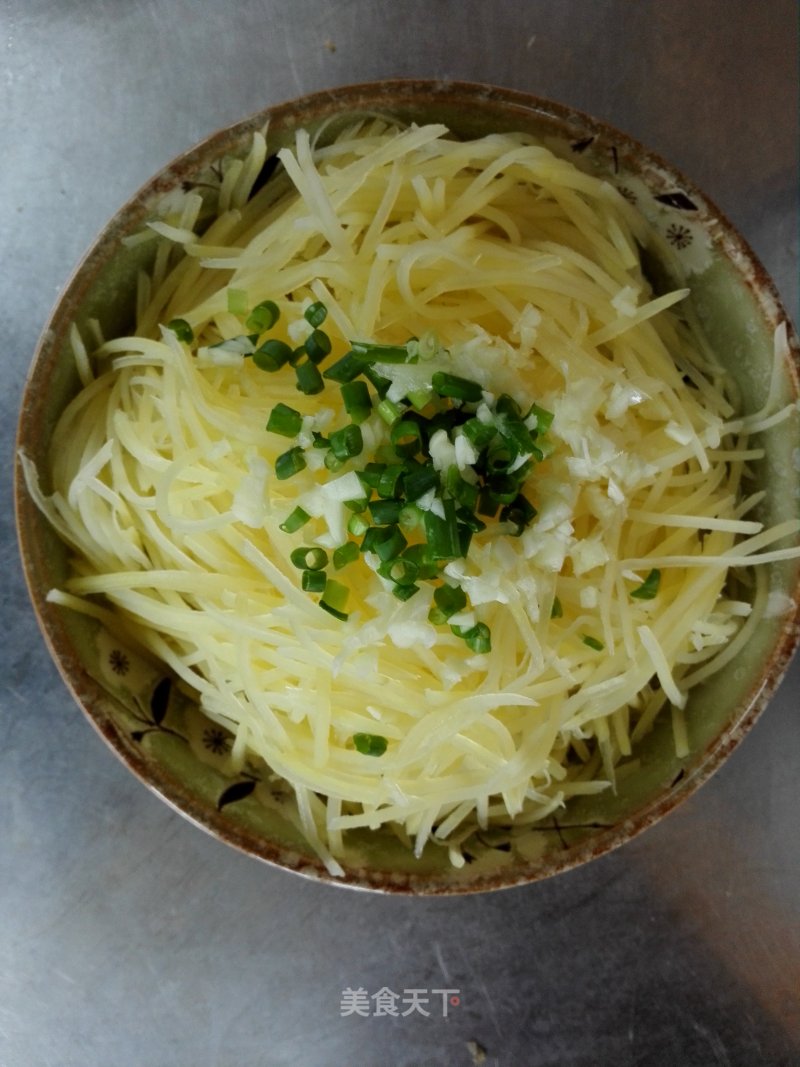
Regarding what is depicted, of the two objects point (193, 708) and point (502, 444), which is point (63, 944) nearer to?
point (193, 708)

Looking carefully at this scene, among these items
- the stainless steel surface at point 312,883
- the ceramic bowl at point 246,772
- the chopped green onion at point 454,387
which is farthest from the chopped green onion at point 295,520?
the stainless steel surface at point 312,883

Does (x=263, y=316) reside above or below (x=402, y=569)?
above

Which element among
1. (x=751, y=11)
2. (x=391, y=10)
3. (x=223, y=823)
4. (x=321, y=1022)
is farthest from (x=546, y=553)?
(x=751, y=11)

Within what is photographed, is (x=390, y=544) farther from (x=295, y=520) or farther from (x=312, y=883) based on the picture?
(x=312, y=883)

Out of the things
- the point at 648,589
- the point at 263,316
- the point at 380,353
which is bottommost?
the point at 648,589

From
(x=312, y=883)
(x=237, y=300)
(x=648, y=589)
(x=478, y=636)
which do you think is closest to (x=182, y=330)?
A: (x=237, y=300)

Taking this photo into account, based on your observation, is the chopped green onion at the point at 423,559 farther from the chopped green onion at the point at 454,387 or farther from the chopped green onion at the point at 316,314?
the chopped green onion at the point at 316,314

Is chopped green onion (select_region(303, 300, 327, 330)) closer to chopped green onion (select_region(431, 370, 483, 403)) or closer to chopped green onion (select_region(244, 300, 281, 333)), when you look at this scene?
chopped green onion (select_region(244, 300, 281, 333))

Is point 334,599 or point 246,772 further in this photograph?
point 246,772
